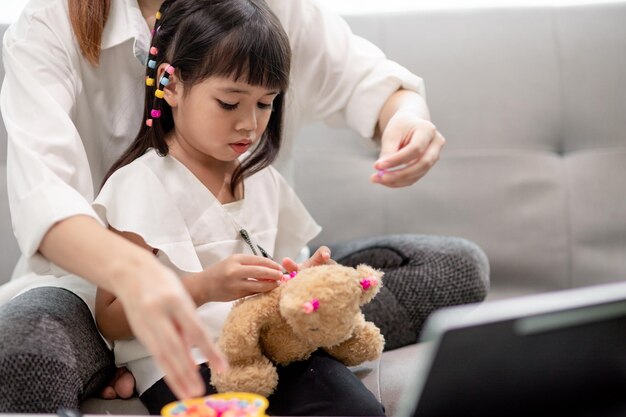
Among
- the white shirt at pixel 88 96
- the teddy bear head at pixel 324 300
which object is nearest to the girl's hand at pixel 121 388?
the white shirt at pixel 88 96

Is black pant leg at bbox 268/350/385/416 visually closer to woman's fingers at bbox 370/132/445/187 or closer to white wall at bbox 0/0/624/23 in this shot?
woman's fingers at bbox 370/132/445/187

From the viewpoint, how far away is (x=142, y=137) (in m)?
1.26

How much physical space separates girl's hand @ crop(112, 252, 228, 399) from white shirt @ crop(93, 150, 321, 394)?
0.43 meters

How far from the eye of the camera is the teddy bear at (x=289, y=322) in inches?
38.5

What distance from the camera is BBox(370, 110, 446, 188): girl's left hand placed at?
3.65 feet

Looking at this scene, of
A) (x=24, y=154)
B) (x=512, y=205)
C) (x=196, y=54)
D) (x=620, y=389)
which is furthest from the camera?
(x=512, y=205)

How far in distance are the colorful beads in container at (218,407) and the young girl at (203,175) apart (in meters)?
0.34

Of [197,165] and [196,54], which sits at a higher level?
[196,54]

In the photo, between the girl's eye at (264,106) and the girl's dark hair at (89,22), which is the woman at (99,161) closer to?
the girl's dark hair at (89,22)

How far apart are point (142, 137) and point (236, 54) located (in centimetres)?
21

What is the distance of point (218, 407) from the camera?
70 cm

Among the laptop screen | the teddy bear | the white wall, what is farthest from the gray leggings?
the white wall

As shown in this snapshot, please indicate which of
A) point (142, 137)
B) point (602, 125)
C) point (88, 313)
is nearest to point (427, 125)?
point (142, 137)

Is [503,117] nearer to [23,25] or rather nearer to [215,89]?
[215,89]
